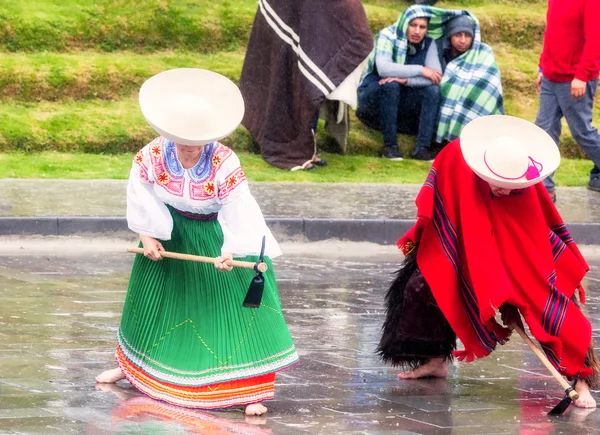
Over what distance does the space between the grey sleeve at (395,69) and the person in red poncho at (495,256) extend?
7.75 m

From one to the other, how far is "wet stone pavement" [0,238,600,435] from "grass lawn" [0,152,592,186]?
3.48 metres

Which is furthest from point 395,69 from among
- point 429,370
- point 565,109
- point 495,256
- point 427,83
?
point 495,256

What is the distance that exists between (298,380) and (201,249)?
2.97ft

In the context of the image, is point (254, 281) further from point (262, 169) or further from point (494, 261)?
point (262, 169)

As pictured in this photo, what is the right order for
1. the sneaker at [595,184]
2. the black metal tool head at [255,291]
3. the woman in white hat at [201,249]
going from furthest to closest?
the sneaker at [595,184]
the woman in white hat at [201,249]
the black metal tool head at [255,291]

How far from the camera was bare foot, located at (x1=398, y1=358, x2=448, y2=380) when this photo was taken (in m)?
6.63

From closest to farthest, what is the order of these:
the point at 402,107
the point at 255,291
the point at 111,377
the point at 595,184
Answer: the point at 255,291, the point at 111,377, the point at 595,184, the point at 402,107

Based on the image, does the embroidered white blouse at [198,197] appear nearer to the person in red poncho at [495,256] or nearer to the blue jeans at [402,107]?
the person in red poncho at [495,256]

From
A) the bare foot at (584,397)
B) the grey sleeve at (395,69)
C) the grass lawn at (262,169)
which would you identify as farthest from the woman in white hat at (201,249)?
the grey sleeve at (395,69)

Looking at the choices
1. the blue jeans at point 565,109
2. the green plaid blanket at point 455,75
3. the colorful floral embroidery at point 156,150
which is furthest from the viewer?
the green plaid blanket at point 455,75

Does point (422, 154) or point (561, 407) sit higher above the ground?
point (561, 407)

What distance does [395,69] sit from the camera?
14070 millimetres

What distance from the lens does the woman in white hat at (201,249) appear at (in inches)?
232

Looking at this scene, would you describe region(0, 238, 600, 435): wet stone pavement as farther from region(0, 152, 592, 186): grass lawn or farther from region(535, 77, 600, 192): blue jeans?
region(0, 152, 592, 186): grass lawn
